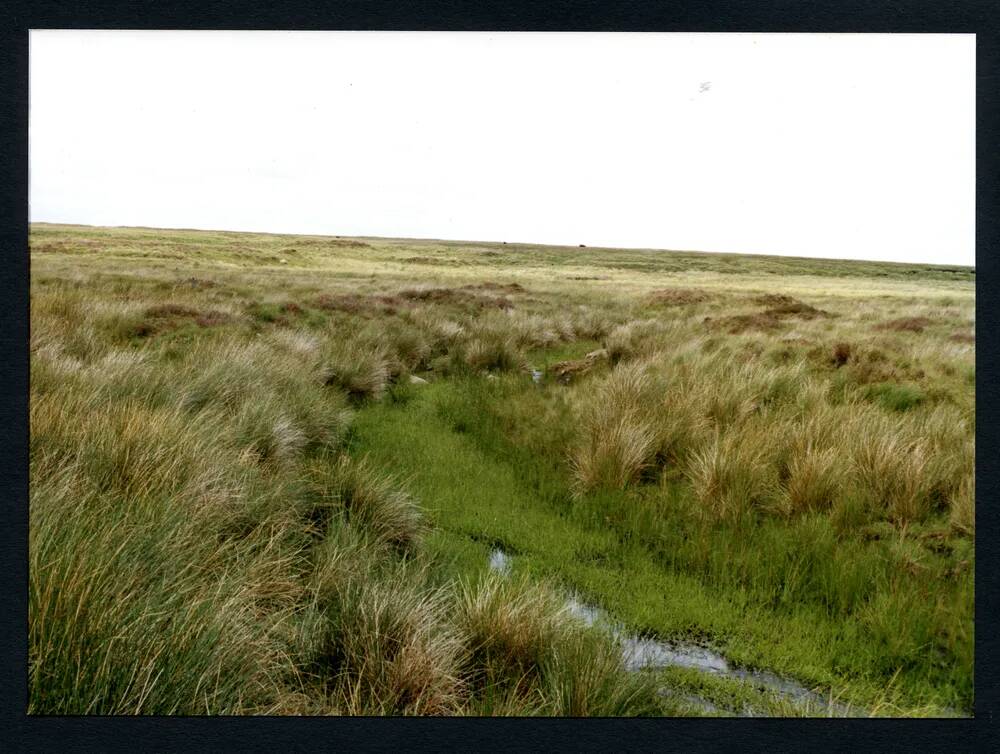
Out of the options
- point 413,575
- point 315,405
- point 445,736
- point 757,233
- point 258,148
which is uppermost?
point 258,148

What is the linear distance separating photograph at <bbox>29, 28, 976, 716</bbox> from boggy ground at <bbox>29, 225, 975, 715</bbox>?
0.02 meters

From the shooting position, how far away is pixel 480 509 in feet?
12.7

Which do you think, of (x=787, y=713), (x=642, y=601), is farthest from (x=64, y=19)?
(x=787, y=713)

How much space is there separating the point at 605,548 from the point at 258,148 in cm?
352

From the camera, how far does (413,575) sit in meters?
2.88

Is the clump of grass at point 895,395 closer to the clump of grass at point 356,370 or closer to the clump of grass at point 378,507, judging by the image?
the clump of grass at point 378,507

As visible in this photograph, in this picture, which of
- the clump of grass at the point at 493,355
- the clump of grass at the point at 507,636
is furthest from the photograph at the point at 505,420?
the clump of grass at the point at 493,355

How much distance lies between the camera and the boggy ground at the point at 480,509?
2328mm

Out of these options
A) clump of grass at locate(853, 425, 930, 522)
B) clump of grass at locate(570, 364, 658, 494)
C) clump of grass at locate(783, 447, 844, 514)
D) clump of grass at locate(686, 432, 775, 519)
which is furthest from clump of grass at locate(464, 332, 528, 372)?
clump of grass at locate(853, 425, 930, 522)

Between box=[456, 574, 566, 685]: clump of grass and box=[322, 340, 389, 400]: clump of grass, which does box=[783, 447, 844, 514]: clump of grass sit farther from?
box=[322, 340, 389, 400]: clump of grass

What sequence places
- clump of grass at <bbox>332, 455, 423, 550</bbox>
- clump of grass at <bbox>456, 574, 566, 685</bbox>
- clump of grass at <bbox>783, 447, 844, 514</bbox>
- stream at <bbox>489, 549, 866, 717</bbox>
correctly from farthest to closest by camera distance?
clump of grass at <bbox>783, 447, 844, 514</bbox> < clump of grass at <bbox>332, 455, 423, 550</bbox> < stream at <bbox>489, 549, 866, 717</bbox> < clump of grass at <bbox>456, 574, 566, 685</bbox>

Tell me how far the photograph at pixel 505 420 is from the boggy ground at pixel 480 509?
2cm

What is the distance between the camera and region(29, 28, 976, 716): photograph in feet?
7.90

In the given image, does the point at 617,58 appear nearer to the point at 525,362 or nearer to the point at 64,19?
the point at 64,19
